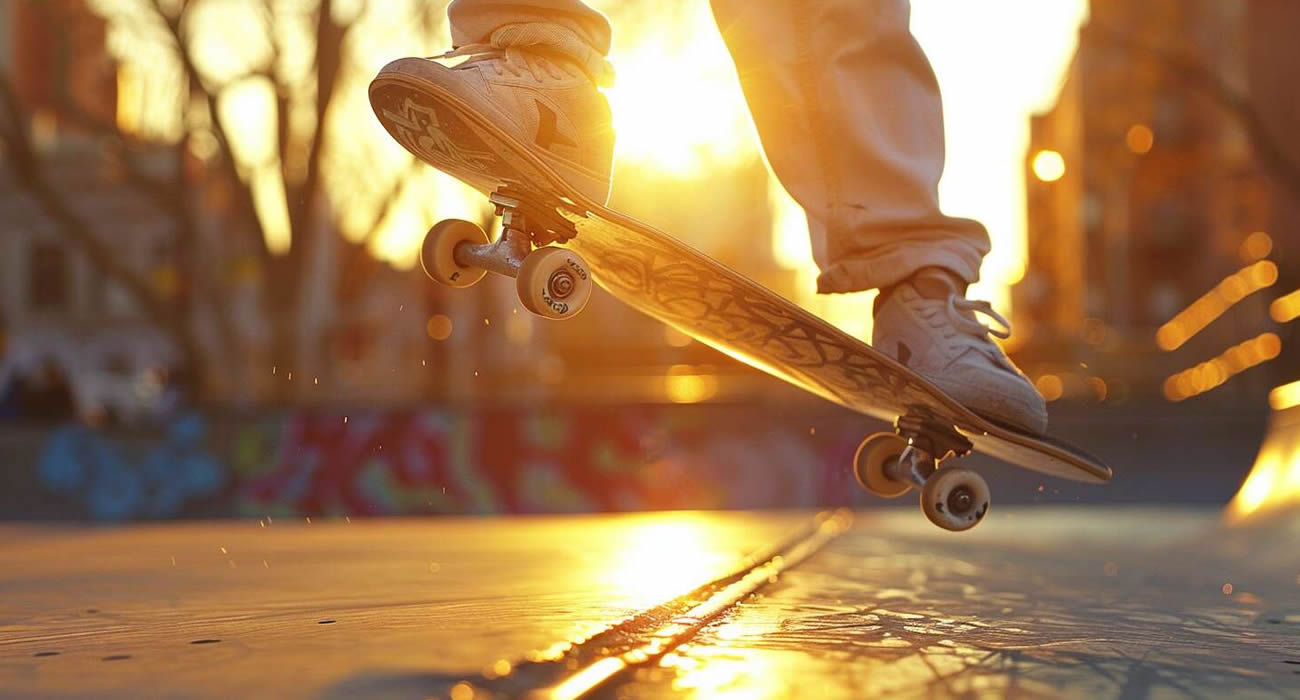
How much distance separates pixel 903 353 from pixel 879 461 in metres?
0.30

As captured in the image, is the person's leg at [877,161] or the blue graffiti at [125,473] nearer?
the person's leg at [877,161]

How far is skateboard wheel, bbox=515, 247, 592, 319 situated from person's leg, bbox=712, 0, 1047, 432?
0.60 m

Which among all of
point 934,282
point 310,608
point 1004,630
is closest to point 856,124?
point 934,282

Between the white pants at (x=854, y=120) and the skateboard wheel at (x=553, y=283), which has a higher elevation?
the white pants at (x=854, y=120)

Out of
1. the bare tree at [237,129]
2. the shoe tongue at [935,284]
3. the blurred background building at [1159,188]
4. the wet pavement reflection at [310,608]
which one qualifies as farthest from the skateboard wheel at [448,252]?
the blurred background building at [1159,188]

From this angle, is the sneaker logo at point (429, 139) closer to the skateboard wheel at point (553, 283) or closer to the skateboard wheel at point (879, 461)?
the skateboard wheel at point (553, 283)

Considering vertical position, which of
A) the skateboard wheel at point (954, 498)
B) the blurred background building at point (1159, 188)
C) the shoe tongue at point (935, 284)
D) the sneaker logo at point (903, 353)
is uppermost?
the blurred background building at point (1159, 188)

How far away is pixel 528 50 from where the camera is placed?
8.90ft

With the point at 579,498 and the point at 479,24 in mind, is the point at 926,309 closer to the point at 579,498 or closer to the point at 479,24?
the point at 479,24

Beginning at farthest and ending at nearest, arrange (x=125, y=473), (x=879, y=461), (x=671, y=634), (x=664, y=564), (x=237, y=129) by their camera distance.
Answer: (x=237, y=129) < (x=125, y=473) < (x=664, y=564) < (x=879, y=461) < (x=671, y=634)

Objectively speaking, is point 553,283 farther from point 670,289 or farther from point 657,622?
point 657,622

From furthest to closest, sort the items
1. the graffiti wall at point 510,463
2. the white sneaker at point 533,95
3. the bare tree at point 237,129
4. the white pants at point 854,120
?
the bare tree at point 237,129 → the graffiti wall at point 510,463 → the white pants at point 854,120 → the white sneaker at point 533,95

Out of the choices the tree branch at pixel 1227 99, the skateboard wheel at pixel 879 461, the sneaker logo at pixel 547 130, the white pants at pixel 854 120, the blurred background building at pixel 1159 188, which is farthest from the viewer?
the blurred background building at pixel 1159 188

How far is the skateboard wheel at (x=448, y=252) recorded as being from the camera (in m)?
2.76
